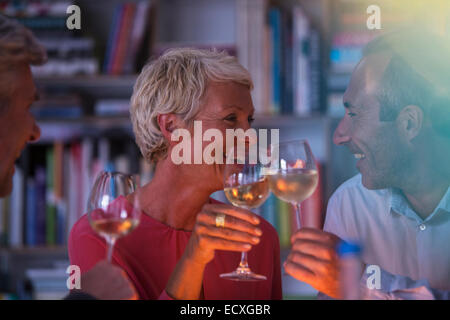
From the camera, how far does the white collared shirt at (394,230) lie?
1196mm

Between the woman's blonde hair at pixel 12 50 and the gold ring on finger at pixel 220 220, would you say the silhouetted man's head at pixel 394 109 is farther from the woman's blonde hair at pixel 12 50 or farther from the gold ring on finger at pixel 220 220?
the woman's blonde hair at pixel 12 50

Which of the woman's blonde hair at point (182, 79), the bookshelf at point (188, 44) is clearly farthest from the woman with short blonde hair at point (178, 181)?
the bookshelf at point (188, 44)

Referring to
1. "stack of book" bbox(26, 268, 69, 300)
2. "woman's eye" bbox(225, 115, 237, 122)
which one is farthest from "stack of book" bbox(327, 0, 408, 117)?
"stack of book" bbox(26, 268, 69, 300)

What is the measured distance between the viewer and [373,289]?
85cm

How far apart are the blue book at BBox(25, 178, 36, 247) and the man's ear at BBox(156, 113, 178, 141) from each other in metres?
1.12

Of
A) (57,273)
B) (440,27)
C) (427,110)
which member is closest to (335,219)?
(427,110)

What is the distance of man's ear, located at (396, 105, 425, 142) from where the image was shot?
47.2 inches

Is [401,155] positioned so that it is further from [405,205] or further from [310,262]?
[310,262]

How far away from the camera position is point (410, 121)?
1202 mm

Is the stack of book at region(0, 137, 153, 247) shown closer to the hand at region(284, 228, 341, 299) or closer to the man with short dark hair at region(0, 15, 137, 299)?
the man with short dark hair at region(0, 15, 137, 299)

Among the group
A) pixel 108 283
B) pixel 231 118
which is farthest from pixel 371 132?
pixel 108 283

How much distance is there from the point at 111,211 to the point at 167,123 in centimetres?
51

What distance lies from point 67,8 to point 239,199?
157 centimetres

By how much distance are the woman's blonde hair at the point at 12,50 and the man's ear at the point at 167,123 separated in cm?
36
